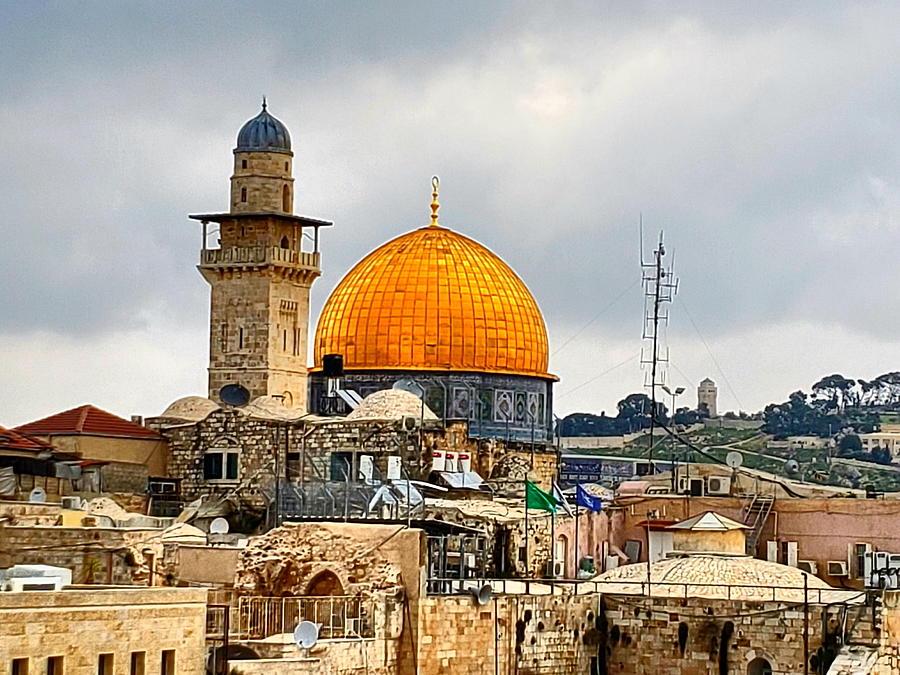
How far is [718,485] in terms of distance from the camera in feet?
183

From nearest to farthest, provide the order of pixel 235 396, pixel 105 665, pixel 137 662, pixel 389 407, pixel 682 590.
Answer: pixel 105 665, pixel 137 662, pixel 682 590, pixel 389 407, pixel 235 396

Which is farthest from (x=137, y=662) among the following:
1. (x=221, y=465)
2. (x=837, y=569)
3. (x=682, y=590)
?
(x=837, y=569)

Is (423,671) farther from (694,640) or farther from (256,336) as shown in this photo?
(256,336)

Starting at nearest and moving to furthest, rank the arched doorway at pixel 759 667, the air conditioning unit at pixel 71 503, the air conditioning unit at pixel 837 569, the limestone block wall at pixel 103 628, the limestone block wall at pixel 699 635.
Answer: the limestone block wall at pixel 103 628
the limestone block wall at pixel 699 635
the arched doorway at pixel 759 667
the air conditioning unit at pixel 71 503
the air conditioning unit at pixel 837 569

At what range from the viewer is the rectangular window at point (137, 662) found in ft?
103

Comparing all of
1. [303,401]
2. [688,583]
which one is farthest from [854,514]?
[303,401]

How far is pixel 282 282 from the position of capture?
59750mm

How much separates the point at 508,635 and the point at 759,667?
4314 millimetres

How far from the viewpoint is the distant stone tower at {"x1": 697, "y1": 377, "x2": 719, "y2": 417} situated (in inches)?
5143

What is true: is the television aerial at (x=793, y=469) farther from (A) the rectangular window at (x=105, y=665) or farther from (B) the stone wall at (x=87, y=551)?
(A) the rectangular window at (x=105, y=665)

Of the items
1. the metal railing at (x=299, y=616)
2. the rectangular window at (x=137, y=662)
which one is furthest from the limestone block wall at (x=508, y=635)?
the rectangular window at (x=137, y=662)

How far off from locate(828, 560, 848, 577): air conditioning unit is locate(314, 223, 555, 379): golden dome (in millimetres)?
8432

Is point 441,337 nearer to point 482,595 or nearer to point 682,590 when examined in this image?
point 682,590

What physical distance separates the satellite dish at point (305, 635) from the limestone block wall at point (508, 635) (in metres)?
3.49
